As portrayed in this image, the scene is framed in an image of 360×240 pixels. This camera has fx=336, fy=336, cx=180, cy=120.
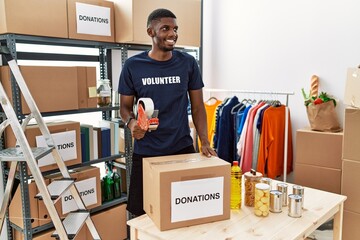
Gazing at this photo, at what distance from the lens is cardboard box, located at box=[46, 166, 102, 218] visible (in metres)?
2.37

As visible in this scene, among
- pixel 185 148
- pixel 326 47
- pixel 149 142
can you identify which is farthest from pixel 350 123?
pixel 149 142

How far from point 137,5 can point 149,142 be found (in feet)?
4.05

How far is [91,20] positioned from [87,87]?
495mm

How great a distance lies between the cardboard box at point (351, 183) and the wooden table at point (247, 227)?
972 mm

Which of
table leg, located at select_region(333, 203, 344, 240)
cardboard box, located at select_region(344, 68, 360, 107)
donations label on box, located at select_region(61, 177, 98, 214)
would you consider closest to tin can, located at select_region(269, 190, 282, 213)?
table leg, located at select_region(333, 203, 344, 240)

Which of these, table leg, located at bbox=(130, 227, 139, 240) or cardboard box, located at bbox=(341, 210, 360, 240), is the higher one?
table leg, located at bbox=(130, 227, 139, 240)

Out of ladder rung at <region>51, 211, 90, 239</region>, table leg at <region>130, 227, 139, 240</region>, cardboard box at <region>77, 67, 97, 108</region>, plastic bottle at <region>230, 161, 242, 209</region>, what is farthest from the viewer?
cardboard box at <region>77, 67, 97, 108</region>

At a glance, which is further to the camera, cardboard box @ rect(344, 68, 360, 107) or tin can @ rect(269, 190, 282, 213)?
cardboard box @ rect(344, 68, 360, 107)

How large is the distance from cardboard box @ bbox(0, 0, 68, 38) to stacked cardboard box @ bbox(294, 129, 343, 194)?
6.72 ft

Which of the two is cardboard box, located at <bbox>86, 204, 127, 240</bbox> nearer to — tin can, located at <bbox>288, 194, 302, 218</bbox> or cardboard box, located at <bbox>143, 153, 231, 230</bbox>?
cardboard box, located at <bbox>143, 153, 231, 230</bbox>

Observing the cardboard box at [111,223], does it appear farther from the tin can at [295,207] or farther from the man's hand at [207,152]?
the tin can at [295,207]

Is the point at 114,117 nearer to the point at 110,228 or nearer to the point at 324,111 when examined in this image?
the point at 110,228

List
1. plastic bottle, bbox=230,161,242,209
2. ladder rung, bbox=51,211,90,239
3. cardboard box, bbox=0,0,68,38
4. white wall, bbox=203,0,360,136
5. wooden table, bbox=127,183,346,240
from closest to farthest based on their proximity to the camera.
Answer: wooden table, bbox=127,183,346,240
plastic bottle, bbox=230,161,242,209
ladder rung, bbox=51,211,90,239
cardboard box, bbox=0,0,68,38
white wall, bbox=203,0,360,136

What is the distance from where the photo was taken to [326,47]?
302 cm
